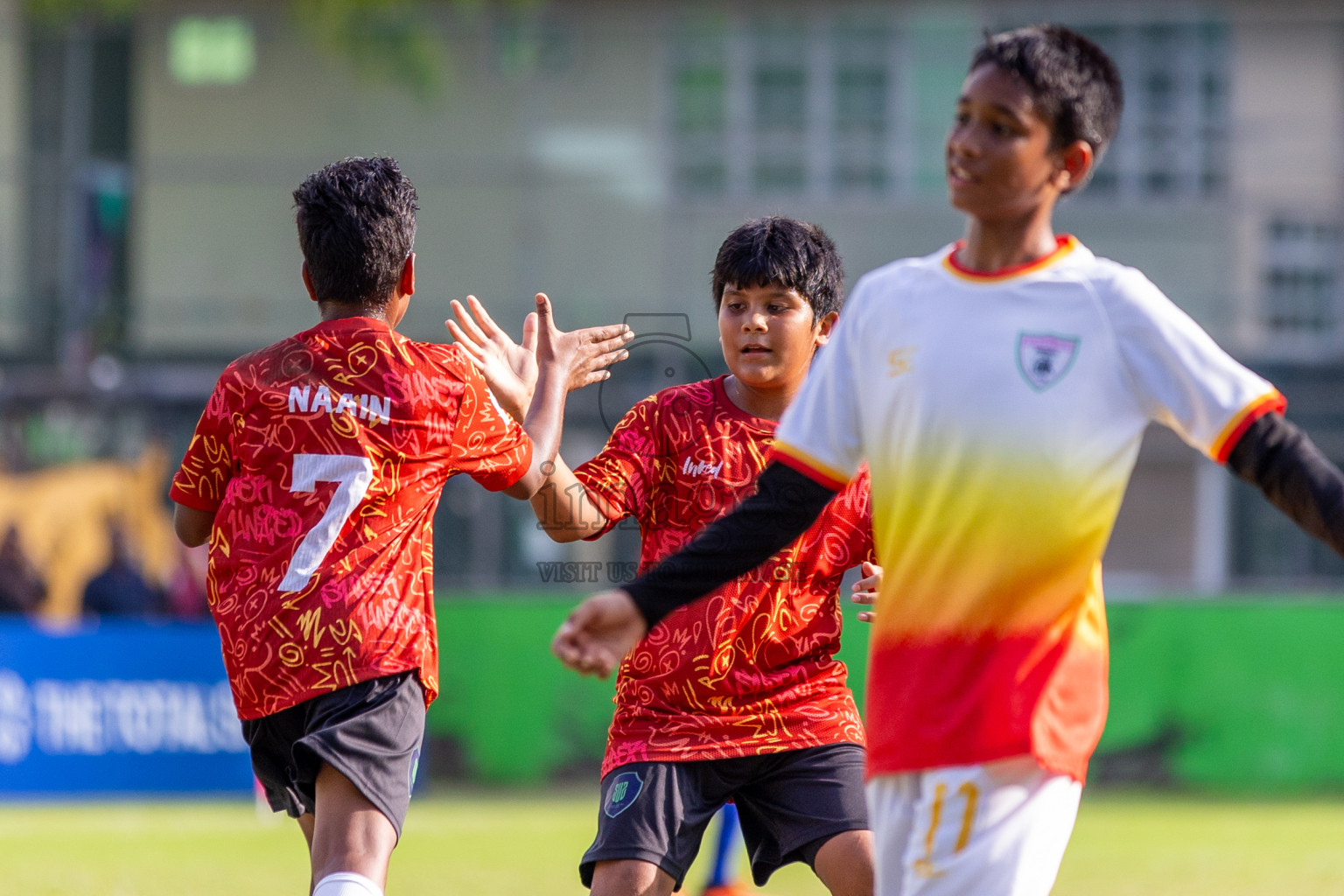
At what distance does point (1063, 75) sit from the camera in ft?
9.40

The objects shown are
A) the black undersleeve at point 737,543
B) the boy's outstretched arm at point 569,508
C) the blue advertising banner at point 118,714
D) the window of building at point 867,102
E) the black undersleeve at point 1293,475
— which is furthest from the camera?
the window of building at point 867,102

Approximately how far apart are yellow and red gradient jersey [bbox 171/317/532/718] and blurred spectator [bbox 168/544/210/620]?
34.4ft

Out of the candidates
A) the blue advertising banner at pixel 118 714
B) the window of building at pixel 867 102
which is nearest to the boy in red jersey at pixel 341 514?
the blue advertising banner at pixel 118 714

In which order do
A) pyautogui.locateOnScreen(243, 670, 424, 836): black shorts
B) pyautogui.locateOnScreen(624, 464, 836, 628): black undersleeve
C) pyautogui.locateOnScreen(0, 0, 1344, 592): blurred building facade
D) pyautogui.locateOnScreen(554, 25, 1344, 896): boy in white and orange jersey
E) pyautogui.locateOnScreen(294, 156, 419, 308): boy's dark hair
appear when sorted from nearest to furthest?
pyautogui.locateOnScreen(554, 25, 1344, 896): boy in white and orange jersey → pyautogui.locateOnScreen(624, 464, 836, 628): black undersleeve → pyautogui.locateOnScreen(243, 670, 424, 836): black shorts → pyautogui.locateOnScreen(294, 156, 419, 308): boy's dark hair → pyautogui.locateOnScreen(0, 0, 1344, 592): blurred building facade

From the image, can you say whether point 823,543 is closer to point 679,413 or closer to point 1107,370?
point 679,413

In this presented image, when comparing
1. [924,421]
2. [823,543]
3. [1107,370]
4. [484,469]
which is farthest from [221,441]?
[1107,370]

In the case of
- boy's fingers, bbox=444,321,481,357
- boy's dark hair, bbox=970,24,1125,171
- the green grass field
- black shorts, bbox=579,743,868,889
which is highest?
boy's dark hair, bbox=970,24,1125,171

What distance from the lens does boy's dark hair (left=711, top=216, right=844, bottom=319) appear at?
4246 mm

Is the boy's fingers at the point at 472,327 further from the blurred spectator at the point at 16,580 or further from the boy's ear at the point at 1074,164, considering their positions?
the blurred spectator at the point at 16,580

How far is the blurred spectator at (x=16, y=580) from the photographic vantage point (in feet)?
44.8

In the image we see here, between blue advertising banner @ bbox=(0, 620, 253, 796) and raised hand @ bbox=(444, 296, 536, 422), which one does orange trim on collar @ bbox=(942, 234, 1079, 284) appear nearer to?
raised hand @ bbox=(444, 296, 536, 422)

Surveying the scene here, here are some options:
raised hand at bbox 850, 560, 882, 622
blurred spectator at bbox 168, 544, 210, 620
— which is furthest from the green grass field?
raised hand at bbox 850, 560, 882, 622

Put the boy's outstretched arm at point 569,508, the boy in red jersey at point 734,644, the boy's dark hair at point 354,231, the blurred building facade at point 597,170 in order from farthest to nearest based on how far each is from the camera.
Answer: the blurred building facade at point 597,170, the boy's outstretched arm at point 569,508, the boy in red jersey at point 734,644, the boy's dark hair at point 354,231

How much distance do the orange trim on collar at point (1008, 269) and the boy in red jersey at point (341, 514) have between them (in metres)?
1.38
